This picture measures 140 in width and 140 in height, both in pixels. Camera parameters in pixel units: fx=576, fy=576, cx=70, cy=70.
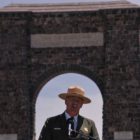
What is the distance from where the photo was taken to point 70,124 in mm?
4914

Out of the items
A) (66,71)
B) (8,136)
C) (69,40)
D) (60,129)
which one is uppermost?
(69,40)

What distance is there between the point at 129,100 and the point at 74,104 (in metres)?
15.7

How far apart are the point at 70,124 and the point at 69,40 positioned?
1636 cm

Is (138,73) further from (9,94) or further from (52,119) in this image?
(52,119)

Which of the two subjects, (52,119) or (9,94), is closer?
(52,119)

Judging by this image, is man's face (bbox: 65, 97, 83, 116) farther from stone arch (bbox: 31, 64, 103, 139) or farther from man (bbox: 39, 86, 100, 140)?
stone arch (bbox: 31, 64, 103, 139)

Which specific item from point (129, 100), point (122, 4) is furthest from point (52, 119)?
point (122, 4)

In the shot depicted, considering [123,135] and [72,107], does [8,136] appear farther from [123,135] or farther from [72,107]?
[72,107]

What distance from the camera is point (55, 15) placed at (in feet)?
69.5

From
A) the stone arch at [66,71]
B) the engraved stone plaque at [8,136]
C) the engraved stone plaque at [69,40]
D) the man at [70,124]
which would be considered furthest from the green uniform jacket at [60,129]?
the engraved stone plaque at [69,40]

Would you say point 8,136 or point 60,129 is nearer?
point 60,129

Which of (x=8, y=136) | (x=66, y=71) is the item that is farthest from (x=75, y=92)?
(x=66, y=71)

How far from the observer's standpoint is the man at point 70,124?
15.9ft

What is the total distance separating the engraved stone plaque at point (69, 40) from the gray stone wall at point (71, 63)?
0.12 m
